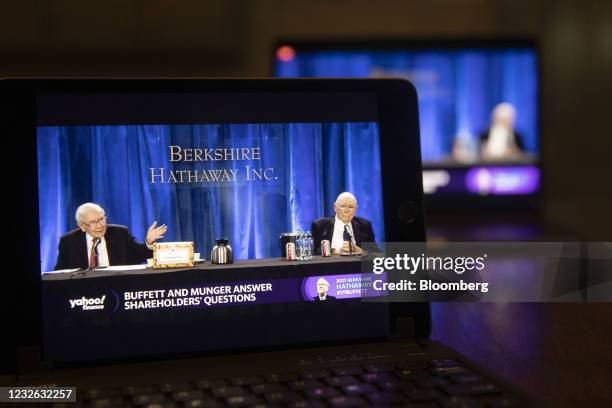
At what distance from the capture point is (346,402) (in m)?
0.39

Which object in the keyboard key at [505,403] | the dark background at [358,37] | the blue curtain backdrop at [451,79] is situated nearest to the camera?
the keyboard key at [505,403]

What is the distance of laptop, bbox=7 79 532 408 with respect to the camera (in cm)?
49

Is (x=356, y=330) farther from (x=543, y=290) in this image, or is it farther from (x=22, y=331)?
(x=543, y=290)

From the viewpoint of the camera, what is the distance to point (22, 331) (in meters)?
0.49

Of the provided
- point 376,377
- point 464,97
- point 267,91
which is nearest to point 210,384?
point 376,377

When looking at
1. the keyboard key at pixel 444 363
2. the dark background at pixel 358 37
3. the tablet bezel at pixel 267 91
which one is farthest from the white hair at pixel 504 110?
the keyboard key at pixel 444 363

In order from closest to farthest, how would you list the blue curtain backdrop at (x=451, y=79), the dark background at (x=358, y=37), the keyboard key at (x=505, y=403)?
the keyboard key at (x=505, y=403), the blue curtain backdrop at (x=451, y=79), the dark background at (x=358, y=37)

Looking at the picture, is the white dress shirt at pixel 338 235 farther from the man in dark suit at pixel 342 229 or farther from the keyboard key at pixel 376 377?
the keyboard key at pixel 376 377

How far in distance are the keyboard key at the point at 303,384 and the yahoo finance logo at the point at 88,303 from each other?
18 cm

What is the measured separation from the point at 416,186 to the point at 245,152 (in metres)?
0.16

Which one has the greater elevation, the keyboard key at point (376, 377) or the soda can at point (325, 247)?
the soda can at point (325, 247)

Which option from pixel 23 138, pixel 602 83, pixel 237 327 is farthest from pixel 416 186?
pixel 602 83

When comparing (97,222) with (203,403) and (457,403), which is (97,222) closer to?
(203,403)

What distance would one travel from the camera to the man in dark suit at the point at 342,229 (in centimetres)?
54
